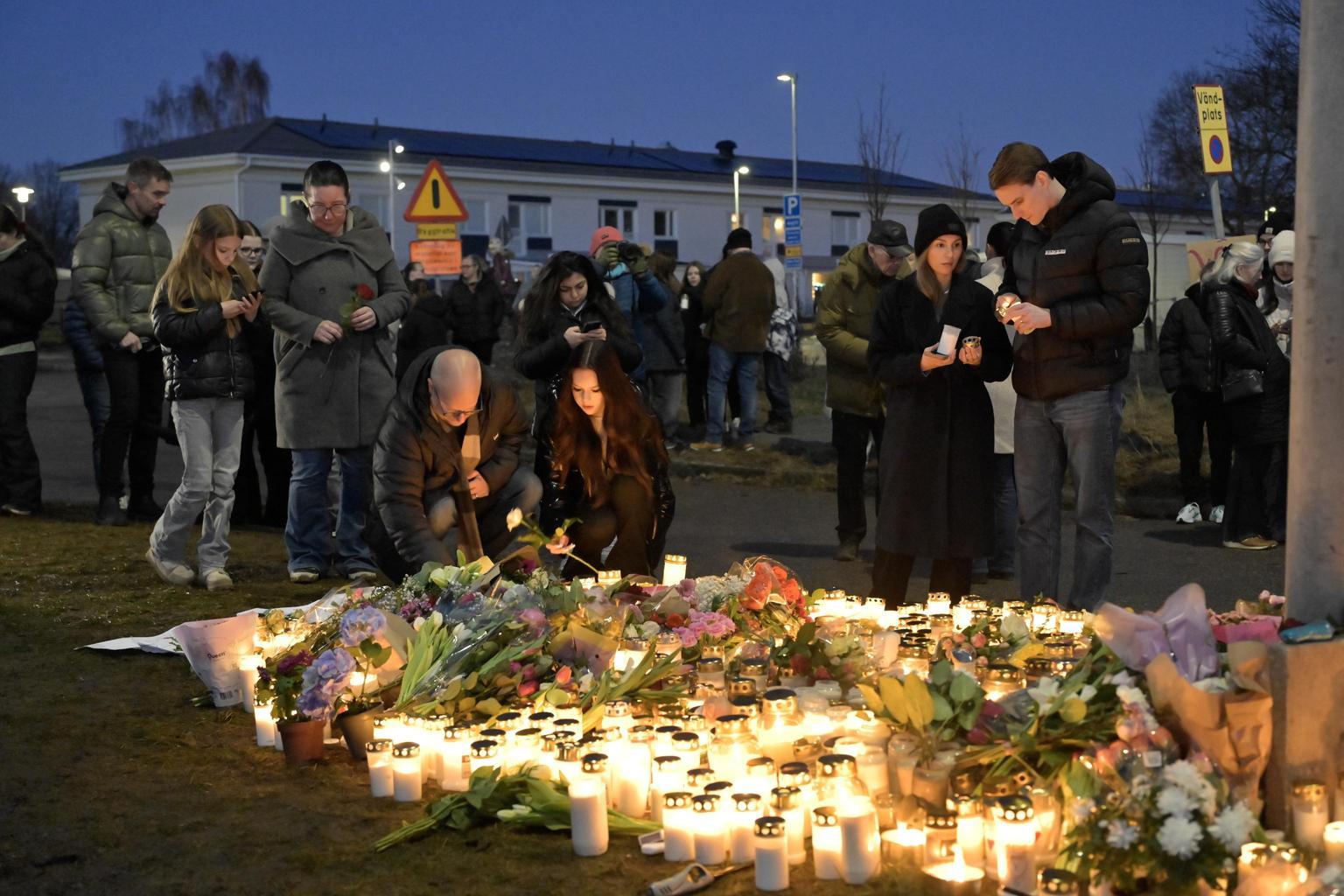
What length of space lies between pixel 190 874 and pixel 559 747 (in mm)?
1007

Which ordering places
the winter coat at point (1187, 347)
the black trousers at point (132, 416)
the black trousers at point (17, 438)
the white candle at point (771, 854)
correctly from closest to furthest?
the white candle at point (771, 854), the black trousers at point (132, 416), the winter coat at point (1187, 347), the black trousers at point (17, 438)

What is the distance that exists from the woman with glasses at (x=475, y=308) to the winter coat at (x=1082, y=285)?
10.4 m

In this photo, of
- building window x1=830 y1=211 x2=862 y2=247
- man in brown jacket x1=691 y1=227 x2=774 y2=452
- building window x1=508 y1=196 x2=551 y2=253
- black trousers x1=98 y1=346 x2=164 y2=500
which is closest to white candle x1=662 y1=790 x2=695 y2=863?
black trousers x1=98 y1=346 x2=164 y2=500

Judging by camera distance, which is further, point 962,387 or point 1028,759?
point 962,387

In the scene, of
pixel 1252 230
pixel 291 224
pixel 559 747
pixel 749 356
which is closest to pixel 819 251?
pixel 1252 230

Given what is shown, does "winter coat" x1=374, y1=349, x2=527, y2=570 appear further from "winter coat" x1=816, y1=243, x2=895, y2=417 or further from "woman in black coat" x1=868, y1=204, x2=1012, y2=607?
"winter coat" x1=816, y1=243, x2=895, y2=417

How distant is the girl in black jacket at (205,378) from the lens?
7.98 meters

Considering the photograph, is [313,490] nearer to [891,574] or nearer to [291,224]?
[291,224]

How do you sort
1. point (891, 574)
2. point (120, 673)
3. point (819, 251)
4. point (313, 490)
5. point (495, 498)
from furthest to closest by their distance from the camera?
point (819, 251) < point (313, 490) < point (495, 498) < point (891, 574) < point (120, 673)

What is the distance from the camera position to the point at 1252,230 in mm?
27766

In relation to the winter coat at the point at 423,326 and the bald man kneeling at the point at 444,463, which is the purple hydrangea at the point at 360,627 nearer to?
the bald man kneeling at the point at 444,463

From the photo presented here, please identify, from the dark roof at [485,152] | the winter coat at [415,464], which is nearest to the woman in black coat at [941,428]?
the winter coat at [415,464]

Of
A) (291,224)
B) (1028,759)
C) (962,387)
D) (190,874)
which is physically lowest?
(190,874)

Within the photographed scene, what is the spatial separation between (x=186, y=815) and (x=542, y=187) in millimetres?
49402
